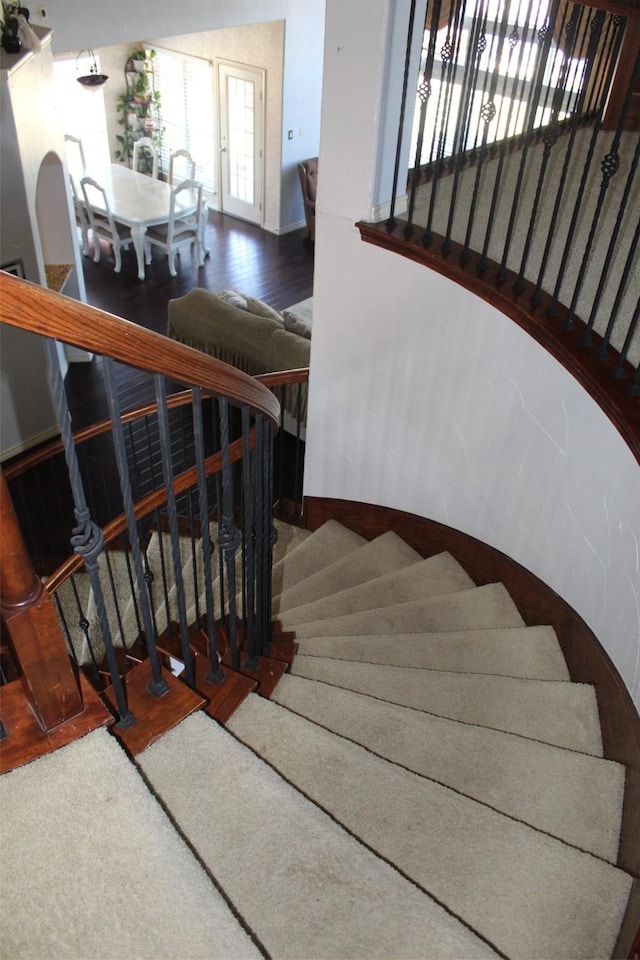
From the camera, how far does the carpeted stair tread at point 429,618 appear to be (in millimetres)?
3158

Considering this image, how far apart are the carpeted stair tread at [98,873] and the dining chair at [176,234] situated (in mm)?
7723

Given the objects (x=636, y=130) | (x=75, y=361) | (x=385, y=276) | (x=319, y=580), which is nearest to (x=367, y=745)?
(x=319, y=580)

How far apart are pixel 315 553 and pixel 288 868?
8.06 ft

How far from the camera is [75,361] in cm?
688

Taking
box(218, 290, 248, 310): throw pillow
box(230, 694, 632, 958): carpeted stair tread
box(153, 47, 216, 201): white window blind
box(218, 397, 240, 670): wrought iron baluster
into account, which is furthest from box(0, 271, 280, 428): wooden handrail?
box(153, 47, 216, 201): white window blind

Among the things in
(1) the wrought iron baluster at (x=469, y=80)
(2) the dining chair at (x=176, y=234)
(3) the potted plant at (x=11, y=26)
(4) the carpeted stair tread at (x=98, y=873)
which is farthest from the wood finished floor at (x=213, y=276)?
(4) the carpeted stair tread at (x=98, y=873)

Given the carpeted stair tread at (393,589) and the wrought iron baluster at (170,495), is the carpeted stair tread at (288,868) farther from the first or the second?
the carpeted stair tread at (393,589)

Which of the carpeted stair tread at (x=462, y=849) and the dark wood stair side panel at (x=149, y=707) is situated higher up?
the dark wood stair side panel at (x=149, y=707)

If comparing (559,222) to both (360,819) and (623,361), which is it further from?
(360,819)

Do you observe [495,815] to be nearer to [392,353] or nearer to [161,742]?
[161,742]

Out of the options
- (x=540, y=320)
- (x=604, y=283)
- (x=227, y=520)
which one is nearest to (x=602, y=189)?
(x=604, y=283)

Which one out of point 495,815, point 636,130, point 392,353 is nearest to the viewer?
point 495,815

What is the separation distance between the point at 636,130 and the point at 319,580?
10.4ft

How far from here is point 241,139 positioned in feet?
31.9
